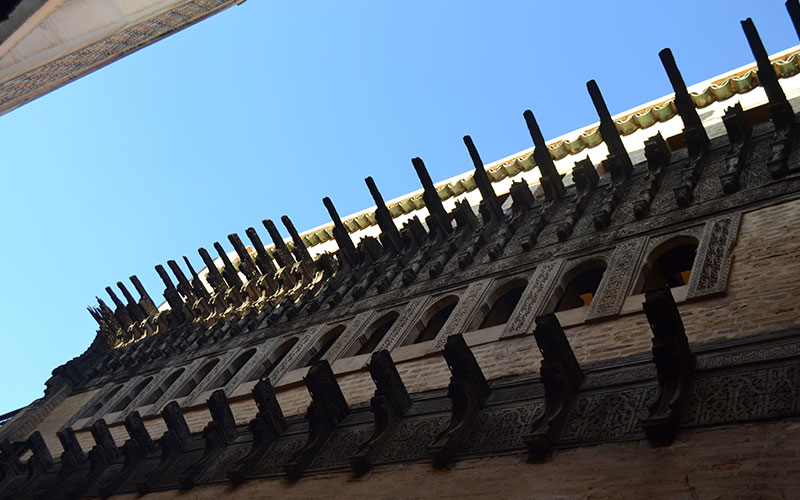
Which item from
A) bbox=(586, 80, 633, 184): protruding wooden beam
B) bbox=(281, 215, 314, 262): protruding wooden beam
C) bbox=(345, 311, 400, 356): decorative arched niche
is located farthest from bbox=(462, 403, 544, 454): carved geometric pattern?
bbox=(281, 215, 314, 262): protruding wooden beam

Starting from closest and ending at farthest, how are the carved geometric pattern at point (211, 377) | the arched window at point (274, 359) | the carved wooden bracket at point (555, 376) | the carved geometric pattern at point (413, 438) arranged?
the carved wooden bracket at point (555, 376) < the carved geometric pattern at point (413, 438) < the arched window at point (274, 359) < the carved geometric pattern at point (211, 377)

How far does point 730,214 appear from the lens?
8.52m

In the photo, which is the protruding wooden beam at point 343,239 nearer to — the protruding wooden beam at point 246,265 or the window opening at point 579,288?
the protruding wooden beam at point 246,265

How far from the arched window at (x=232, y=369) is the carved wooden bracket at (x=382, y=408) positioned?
5808 millimetres

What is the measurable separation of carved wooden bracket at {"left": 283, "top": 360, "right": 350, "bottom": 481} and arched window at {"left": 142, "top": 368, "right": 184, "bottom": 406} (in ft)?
22.6

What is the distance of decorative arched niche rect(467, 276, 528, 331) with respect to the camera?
976 centimetres

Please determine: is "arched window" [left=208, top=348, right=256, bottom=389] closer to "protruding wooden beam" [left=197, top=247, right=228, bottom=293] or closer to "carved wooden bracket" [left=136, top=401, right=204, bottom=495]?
"carved wooden bracket" [left=136, top=401, right=204, bottom=495]

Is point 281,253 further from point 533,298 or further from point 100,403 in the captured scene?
point 533,298

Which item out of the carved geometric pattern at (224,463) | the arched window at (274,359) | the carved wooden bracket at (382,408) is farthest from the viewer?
the arched window at (274,359)

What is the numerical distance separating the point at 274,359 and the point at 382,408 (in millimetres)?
5398

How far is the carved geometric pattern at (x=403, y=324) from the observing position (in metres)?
10.1

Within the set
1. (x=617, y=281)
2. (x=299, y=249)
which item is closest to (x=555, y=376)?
(x=617, y=281)

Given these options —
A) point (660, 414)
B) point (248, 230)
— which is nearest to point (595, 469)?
point (660, 414)

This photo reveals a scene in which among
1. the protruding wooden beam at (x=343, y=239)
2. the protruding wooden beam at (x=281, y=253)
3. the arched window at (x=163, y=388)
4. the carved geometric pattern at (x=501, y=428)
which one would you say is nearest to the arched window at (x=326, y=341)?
the protruding wooden beam at (x=343, y=239)
